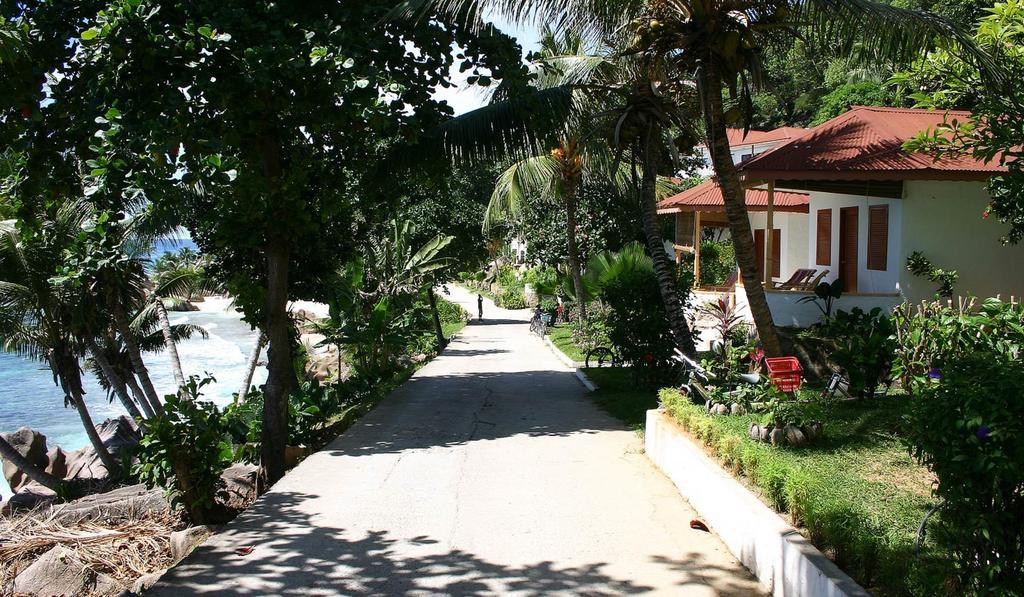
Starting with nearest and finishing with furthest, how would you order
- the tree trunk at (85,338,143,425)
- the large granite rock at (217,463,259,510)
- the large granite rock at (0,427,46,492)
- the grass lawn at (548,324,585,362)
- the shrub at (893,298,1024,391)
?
the shrub at (893,298,1024,391)
the large granite rock at (217,463,259,510)
the tree trunk at (85,338,143,425)
the large granite rock at (0,427,46,492)
the grass lawn at (548,324,585,362)

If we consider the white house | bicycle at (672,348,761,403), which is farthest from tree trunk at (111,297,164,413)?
the white house

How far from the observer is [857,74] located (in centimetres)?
3806

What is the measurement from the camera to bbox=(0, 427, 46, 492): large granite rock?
62.3ft

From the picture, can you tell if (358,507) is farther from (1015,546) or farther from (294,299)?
(294,299)

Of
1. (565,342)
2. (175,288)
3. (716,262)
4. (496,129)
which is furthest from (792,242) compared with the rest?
(175,288)

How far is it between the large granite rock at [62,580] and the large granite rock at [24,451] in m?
11.3

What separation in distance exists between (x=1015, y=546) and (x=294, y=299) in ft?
49.8

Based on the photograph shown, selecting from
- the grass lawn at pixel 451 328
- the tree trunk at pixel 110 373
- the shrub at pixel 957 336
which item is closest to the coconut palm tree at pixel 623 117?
the shrub at pixel 957 336

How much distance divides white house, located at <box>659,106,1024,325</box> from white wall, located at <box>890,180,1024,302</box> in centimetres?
2

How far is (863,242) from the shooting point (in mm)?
15883

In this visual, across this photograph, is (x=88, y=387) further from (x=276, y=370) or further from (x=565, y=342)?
(x=276, y=370)

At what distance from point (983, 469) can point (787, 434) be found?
3408mm

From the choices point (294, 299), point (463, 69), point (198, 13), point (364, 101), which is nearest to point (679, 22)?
point (463, 69)

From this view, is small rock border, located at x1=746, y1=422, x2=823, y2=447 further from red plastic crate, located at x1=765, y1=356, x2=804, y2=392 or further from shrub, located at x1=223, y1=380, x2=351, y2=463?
shrub, located at x1=223, y1=380, x2=351, y2=463
